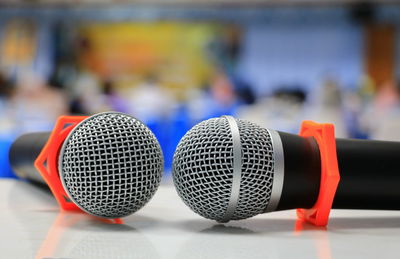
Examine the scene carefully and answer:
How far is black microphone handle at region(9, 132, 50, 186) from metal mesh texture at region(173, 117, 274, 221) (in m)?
0.37

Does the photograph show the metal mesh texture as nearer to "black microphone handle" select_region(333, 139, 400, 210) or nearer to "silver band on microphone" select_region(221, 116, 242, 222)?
"silver band on microphone" select_region(221, 116, 242, 222)

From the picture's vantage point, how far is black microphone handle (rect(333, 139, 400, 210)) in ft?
2.85

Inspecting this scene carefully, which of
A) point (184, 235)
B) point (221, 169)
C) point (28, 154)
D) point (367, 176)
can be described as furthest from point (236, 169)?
point (28, 154)

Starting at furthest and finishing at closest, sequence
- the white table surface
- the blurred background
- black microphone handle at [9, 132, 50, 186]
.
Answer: the blurred background, black microphone handle at [9, 132, 50, 186], the white table surface

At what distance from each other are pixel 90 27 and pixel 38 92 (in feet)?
14.8

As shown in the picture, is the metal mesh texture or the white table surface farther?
the metal mesh texture

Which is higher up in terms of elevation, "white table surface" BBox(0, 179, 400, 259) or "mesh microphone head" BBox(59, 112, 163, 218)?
"mesh microphone head" BBox(59, 112, 163, 218)

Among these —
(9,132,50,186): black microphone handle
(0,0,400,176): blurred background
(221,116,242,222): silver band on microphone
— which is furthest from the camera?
(0,0,400,176): blurred background

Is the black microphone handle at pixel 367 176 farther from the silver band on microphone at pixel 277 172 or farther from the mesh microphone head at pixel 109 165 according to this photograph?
the mesh microphone head at pixel 109 165

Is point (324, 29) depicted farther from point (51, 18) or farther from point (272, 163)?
point (272, 163)

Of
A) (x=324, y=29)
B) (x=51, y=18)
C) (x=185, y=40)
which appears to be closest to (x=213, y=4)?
(x=185, y=40)

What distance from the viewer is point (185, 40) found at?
10297 mm

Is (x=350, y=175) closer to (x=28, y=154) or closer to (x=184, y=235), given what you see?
(x=184, y=235)

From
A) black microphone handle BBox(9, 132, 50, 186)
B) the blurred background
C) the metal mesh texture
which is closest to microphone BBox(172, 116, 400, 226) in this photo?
the metal mesh texture
